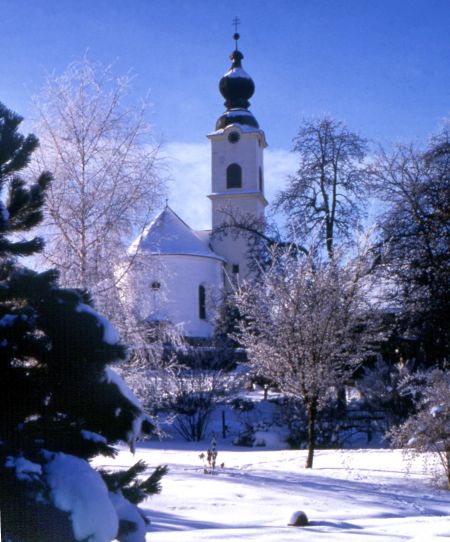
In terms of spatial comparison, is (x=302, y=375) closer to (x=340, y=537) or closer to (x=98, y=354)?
(x=340, y=537)

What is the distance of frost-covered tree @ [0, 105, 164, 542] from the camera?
3.49 m

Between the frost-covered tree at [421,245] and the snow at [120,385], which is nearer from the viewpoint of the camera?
the snow at [120,385]

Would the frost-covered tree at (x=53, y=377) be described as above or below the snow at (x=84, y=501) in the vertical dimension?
above

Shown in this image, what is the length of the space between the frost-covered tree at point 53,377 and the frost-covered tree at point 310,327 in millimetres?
9615

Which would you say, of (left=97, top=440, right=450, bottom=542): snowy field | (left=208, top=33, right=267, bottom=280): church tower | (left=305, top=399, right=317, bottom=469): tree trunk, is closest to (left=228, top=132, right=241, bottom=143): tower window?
(left=208, top=33, right=267, bottom=280): church tower

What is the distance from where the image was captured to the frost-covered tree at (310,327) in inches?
523

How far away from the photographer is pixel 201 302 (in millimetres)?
37094

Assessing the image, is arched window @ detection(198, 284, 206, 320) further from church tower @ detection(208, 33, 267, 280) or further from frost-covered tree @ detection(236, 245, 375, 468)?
frost-covered tree @ detection(236, 245, 375, 468)

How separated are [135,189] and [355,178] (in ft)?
37.2

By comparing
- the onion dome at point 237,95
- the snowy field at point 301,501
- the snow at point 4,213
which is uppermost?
the onion dome at point 237,95

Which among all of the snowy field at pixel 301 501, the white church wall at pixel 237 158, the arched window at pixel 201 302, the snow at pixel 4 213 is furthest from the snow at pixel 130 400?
the white church wall at pixel 237 158

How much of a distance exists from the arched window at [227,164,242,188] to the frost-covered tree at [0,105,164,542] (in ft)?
124

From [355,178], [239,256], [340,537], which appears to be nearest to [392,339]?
[355,178]

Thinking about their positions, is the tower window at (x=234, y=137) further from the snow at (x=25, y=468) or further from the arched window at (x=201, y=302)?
the snow at (x=25, y=468)
